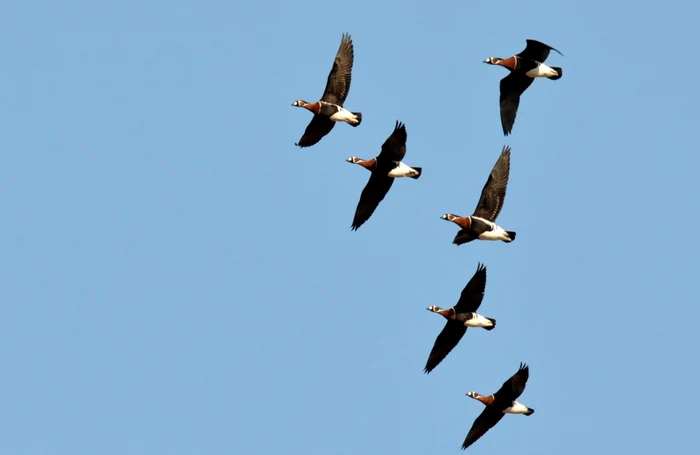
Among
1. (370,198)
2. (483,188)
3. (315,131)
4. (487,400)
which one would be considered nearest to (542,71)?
(483,188)

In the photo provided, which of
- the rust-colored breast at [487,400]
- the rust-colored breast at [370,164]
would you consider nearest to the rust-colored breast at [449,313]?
the rust-colored breast at [487,400]

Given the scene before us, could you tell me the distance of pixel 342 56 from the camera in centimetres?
4500

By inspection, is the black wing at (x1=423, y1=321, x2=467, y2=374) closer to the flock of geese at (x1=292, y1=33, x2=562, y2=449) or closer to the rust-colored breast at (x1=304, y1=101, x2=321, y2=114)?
the flock of geese at (x1=292, y1=33, x2=562, y2=449)

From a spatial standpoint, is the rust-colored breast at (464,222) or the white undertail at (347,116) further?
the white undertail at (347,116)

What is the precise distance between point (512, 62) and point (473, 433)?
41.0 feet

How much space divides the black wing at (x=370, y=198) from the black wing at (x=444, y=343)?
482cm

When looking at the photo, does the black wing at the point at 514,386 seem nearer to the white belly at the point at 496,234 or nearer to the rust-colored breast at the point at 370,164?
the white belly at the point at 496,234

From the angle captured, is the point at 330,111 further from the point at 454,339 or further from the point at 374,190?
the point at 454,339

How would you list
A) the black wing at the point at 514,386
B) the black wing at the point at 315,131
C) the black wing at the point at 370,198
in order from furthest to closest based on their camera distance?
the black wing at the point at 315,131
the black wing at the point at 370,198
the black wing at the point at 514,386

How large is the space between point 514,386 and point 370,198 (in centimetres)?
821

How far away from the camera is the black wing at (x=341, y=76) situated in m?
45.0

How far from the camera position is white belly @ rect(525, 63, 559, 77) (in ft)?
148

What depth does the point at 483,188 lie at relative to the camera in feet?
143

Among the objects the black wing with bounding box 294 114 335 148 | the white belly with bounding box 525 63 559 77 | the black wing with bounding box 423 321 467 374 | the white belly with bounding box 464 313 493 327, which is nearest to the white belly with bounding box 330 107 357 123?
the black wing with bounding box 294 114 335 148
